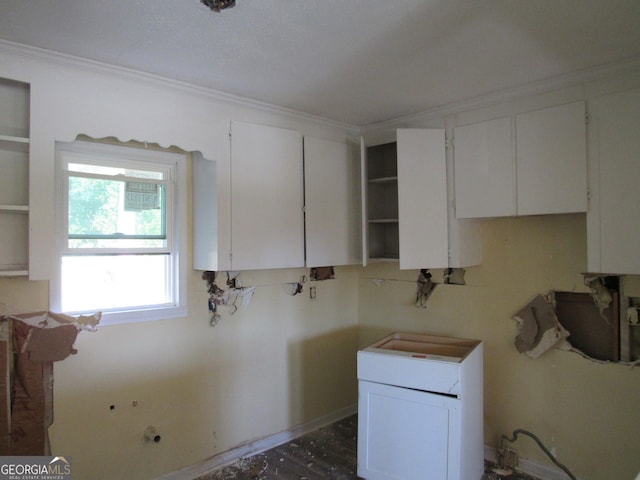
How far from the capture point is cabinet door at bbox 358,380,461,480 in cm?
228

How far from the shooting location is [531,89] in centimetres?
257

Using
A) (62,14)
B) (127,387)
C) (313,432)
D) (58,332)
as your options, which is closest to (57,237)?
(58,332)

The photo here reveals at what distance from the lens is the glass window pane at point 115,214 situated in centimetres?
234

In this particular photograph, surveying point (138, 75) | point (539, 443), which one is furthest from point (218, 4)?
point (539, 443)

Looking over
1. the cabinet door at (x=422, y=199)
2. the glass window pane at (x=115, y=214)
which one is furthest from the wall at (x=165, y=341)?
the cabinet door at (x=422, y=199)

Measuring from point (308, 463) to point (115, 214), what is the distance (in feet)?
6.83

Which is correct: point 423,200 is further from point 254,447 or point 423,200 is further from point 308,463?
point 254,447

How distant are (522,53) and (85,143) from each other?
239 centimetres

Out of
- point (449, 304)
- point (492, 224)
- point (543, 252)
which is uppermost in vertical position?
point (492, 224)

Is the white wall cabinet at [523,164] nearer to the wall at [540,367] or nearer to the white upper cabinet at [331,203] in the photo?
the wall at [540,367]

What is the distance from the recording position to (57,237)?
2.25 m

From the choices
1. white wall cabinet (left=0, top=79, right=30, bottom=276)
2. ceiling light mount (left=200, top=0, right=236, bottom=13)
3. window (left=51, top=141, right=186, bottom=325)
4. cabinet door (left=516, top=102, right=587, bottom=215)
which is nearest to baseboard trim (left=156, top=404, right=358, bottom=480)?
window (left=51, top=141, right=186, bottom=325)

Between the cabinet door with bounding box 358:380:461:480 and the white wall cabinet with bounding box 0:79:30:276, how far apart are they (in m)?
2.04

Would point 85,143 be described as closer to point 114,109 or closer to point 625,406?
point 114,109
